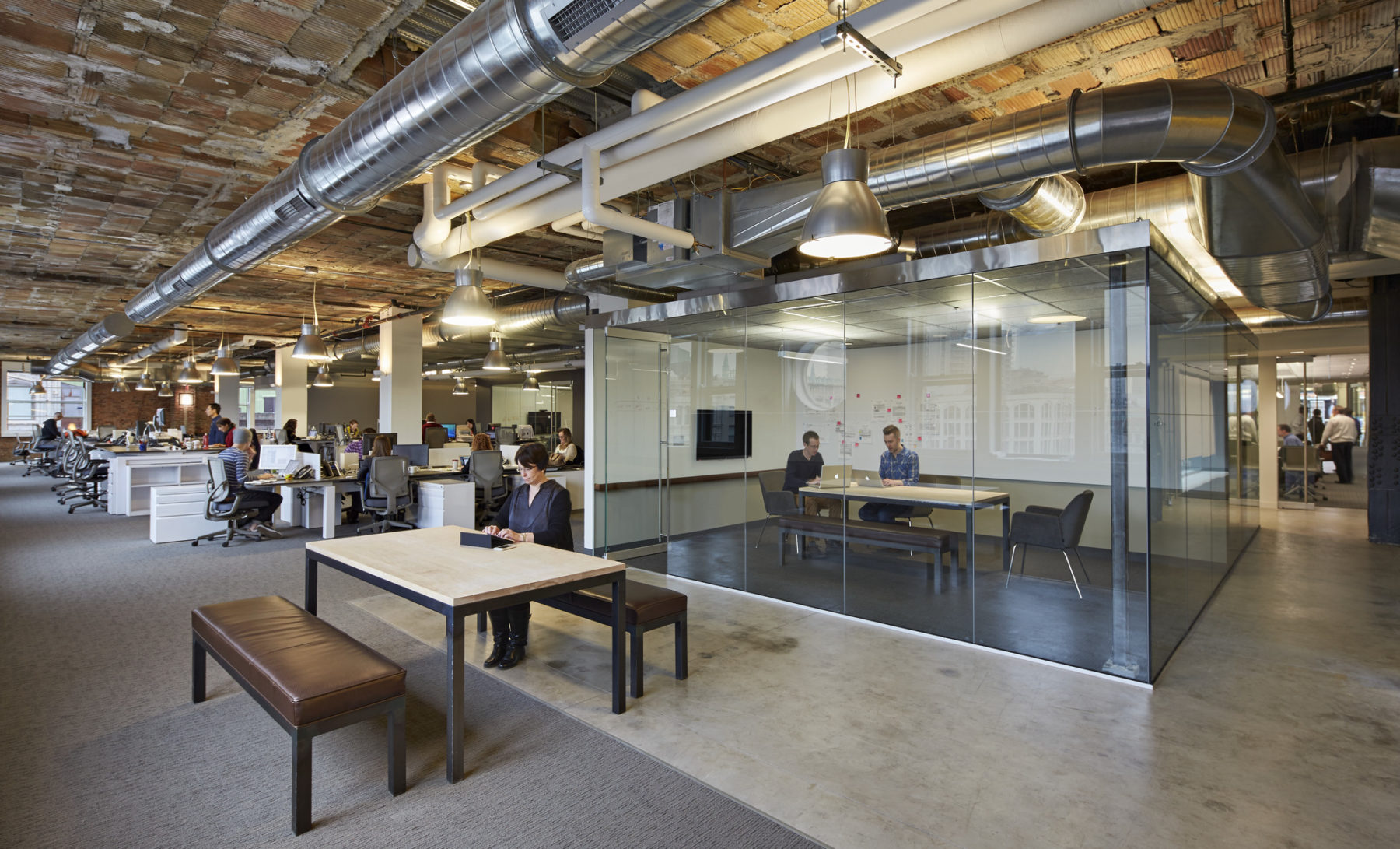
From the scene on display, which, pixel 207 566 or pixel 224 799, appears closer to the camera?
pixel 224 799

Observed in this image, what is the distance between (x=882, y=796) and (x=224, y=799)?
2623mm

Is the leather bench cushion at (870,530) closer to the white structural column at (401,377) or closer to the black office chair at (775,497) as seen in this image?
the black office chair at (775,497)

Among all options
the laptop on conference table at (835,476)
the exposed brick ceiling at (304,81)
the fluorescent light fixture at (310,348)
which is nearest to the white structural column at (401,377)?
the fluorescent light fixture at (310,348)

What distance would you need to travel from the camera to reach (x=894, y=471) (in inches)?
205

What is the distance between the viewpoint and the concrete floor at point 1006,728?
2.62 metres

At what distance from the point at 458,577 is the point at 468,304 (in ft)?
9.92

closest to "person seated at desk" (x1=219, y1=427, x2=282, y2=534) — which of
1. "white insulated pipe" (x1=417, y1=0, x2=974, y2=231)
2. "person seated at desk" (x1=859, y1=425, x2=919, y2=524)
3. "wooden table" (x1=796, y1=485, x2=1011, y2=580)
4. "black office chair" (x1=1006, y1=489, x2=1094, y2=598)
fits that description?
"white insulated pipe" (x1=417, y1=0, x2=974, y2=231)

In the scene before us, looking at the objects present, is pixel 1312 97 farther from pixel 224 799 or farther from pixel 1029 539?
pixel 224 799

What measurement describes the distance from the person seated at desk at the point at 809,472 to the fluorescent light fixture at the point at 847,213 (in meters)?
2.59

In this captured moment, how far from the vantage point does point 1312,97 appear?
13.0 ft

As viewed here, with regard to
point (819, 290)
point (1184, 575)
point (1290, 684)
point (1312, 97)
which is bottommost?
point (1290, 684)

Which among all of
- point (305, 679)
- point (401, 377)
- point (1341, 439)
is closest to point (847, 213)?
point (305, 679)

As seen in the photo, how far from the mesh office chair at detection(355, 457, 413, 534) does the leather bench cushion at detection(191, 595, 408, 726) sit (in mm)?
5048

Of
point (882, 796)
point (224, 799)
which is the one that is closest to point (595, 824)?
point (882, 796)
